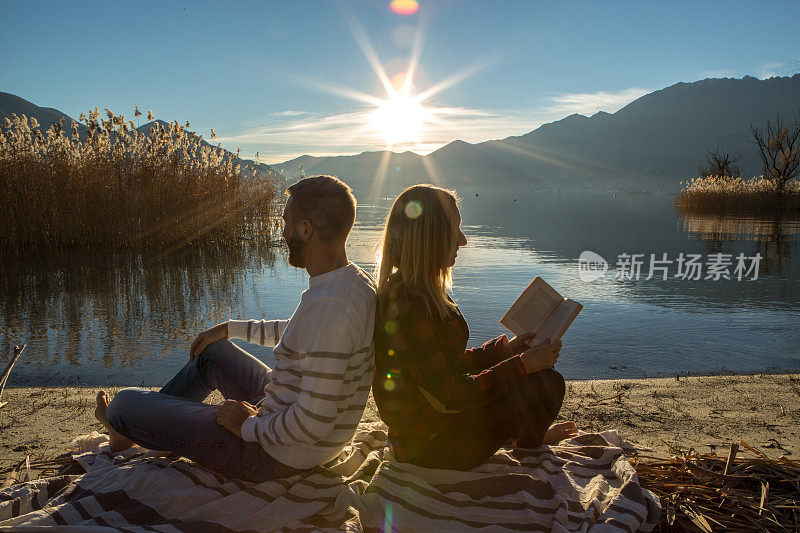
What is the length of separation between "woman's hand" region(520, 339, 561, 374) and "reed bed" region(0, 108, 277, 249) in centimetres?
1018

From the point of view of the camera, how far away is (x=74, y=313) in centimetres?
658

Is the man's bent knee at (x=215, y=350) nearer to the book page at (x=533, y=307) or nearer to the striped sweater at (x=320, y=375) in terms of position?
the striped sweater at (x=320, y=375)

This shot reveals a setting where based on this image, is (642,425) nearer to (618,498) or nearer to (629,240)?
(618,498)

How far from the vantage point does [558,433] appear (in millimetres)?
2924

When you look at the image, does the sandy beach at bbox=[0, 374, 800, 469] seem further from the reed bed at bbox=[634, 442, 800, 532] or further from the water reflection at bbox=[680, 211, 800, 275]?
the water reflection at bbox=[680, 211, 800, 275]

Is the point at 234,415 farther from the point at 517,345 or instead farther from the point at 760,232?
the point at 760,232

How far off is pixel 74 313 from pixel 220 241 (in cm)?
614

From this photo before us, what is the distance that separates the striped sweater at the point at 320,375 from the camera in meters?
1.96

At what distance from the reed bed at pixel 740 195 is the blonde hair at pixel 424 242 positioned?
25.4 m

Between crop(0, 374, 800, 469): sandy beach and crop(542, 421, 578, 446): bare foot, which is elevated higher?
crop(542, 421, 578, 446): bare foot

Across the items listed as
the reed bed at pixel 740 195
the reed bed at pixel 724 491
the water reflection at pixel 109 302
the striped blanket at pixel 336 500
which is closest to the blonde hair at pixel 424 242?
the striped blanket at pixel 336 500

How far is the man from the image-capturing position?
1974mm

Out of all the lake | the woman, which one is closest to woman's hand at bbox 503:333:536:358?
the woman

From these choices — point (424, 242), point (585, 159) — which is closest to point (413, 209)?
point (424, 242)
